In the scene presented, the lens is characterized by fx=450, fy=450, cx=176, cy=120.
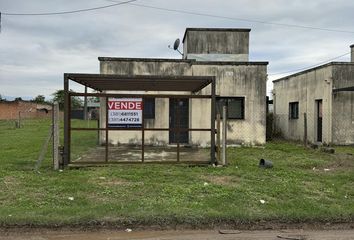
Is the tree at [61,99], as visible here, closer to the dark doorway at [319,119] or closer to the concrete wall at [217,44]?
the concrete wall at [217,44]

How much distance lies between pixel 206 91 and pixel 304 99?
7590 millimetres

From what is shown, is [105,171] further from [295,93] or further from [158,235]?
[295,93]

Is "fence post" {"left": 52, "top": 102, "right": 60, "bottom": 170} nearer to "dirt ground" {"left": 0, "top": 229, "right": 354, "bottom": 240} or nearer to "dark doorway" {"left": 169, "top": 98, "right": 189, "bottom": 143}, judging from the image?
"dirt ground" {"left": 0, "top": 229, "right": 354, "bottom": 240}

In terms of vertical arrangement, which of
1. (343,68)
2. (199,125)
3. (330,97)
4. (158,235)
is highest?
(343,68)

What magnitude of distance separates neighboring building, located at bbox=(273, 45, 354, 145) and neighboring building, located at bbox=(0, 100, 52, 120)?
41619 millimetres

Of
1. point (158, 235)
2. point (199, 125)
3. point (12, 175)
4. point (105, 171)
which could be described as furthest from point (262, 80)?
point (158, 235)

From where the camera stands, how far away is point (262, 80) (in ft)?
72.0

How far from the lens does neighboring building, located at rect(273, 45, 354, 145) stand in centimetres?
2273

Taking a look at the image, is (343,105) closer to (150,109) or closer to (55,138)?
(150,109)

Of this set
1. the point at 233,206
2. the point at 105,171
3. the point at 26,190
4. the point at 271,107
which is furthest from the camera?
the point at 271,107

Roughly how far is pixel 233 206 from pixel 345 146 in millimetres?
15823

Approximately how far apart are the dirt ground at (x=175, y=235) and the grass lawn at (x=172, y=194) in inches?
11.8

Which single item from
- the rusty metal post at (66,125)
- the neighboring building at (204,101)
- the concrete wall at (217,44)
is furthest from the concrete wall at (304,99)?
the rusty metal post at (66,125)

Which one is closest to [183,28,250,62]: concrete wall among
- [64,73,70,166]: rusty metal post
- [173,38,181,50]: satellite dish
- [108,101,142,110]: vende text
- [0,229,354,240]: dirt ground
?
[173,38,181,50]: satellite dish
